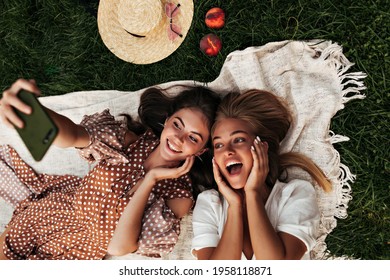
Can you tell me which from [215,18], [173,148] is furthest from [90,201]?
[215,18]

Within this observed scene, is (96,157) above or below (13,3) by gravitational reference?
below

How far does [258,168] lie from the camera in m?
2.17

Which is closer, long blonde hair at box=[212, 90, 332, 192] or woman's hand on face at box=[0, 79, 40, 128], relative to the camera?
woman's hand on face at box=[0, 79, 40, 128]

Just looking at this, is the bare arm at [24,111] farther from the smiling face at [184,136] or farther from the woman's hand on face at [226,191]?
the woman's hand on face at [226,191]

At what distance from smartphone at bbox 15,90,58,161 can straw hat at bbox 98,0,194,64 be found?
871 millimetres

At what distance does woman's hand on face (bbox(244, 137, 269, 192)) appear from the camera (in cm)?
216

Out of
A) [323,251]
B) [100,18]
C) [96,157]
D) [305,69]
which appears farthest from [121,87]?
[323,251]

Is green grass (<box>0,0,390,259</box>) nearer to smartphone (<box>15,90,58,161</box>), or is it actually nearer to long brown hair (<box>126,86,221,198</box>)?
long brown hair (<box>126,86,221,198</box>)

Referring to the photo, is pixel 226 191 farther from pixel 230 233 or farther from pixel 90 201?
pixel 90 201

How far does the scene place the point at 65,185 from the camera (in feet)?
8.70

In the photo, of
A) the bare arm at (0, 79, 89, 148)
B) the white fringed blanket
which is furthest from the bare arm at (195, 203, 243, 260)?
the bare arm at (0, 79, 89, 148)

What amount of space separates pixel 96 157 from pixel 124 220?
0.36 metres

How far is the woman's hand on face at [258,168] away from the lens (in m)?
2.16
